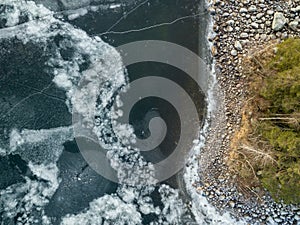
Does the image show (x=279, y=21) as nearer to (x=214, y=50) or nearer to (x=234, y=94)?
(x=214, y=50)

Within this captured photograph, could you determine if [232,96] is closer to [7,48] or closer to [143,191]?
[143,191]

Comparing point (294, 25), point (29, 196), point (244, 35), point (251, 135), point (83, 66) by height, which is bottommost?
point (29, 196)

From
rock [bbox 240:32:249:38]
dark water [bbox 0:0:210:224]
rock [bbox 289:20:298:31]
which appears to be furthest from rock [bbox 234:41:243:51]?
rock [bbox 289:20:298:31]

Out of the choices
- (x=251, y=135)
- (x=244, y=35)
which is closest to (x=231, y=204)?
(x=251, y=135)

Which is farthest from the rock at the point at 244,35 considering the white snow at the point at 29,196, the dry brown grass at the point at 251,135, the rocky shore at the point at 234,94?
the white snow at the point at 29,196

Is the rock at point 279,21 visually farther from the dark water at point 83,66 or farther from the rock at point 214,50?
the dark water at point 83,66

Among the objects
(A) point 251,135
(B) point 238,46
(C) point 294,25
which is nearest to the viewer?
(A) point 251,135

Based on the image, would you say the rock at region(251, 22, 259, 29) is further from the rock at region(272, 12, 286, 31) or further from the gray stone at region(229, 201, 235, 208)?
the gray stone at region(229, 201, 235, 208)
